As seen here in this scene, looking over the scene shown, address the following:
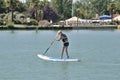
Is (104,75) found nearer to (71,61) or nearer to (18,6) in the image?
(71,61)

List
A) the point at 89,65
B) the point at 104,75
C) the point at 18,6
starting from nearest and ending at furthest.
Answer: the point at 104,75, the point at 89,65, the point at 18,6

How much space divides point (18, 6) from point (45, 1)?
31418 millimetres

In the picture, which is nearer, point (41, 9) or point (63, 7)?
point (41, 9)

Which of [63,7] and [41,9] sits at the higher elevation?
[63,7]

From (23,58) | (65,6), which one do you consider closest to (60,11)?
(65,6)

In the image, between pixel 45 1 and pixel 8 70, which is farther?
pixel 45 1

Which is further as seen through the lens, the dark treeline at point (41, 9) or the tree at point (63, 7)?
the tree at point (63, 7)

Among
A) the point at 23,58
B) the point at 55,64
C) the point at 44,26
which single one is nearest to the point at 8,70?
the point at 55,64

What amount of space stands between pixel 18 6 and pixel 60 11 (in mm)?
30556

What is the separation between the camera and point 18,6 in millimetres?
166125

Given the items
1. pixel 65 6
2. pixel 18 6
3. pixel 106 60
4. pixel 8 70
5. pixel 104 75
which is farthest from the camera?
pixel 65 6

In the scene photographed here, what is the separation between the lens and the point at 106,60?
35.4 meters

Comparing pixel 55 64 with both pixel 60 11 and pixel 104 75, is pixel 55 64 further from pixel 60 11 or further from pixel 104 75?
pixel 60 11

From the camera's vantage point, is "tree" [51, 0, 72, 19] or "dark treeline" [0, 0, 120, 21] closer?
"dark treeline" [0, 0, 120, 21]
